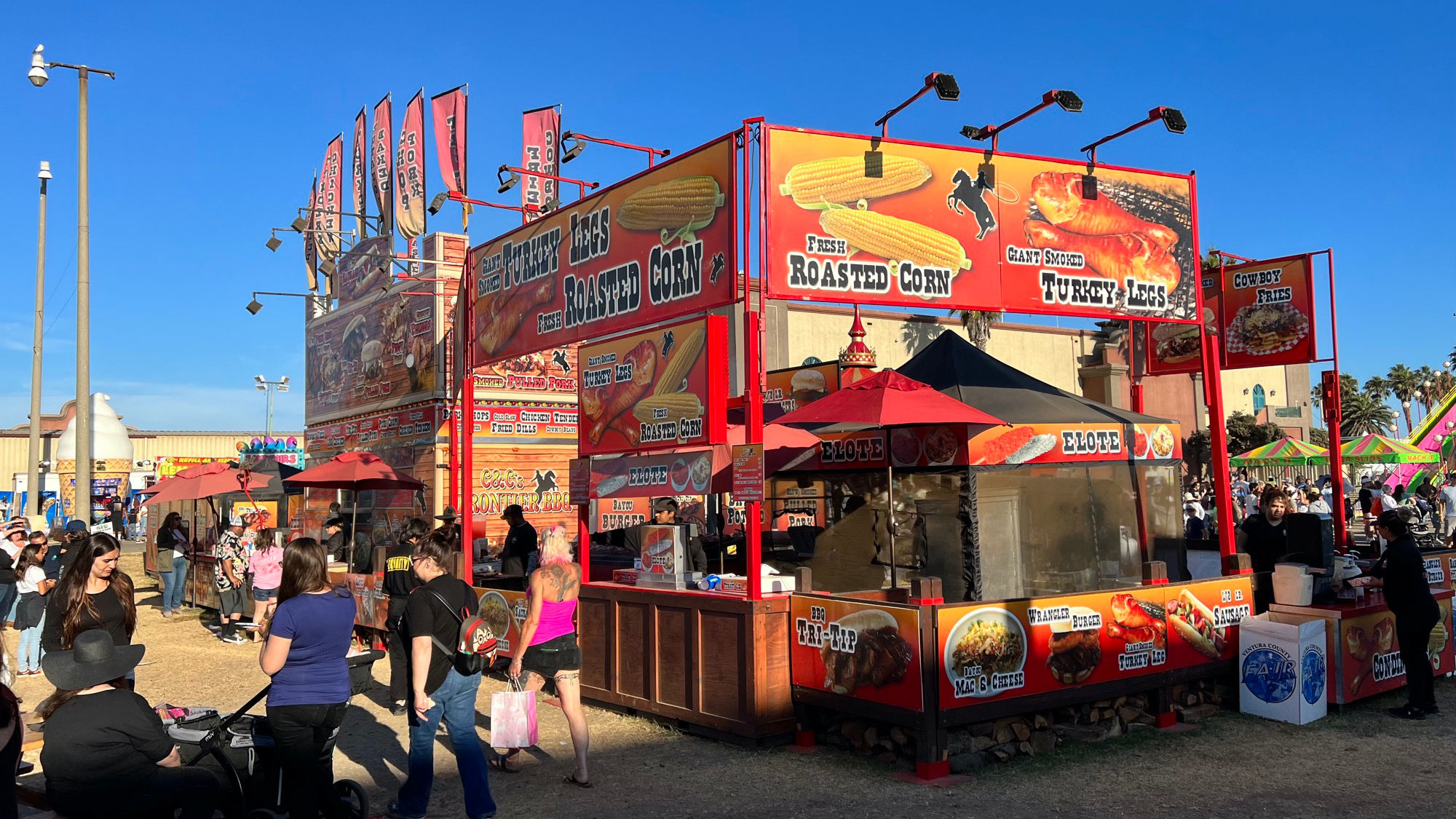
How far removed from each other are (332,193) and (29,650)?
14.8m

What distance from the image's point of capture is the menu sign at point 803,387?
16953mm

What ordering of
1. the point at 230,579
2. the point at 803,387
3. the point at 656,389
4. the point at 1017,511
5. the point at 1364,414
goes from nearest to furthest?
1. the point at 656,389
2. the point at 1017,511
3. the point at 230,579
4. the point at 803,387
5. the point at 1364,414

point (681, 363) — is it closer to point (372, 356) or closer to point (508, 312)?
point (508, 312)

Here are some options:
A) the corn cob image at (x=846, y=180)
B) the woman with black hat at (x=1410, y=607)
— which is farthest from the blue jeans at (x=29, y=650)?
the woman with black hat at (x=1410, y=607)

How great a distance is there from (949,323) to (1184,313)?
99.9 feet

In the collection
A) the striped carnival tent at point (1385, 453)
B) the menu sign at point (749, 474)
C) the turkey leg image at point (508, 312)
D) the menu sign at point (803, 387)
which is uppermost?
the turkey leg image at point (508, 312)

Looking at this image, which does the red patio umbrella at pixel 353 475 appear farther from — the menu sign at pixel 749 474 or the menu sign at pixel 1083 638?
the menu sign at pixel 1083 638

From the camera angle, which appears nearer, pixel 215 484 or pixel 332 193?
pixel 215 484

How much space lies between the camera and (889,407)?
898cm

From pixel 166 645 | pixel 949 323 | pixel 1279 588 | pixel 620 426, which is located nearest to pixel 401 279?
pixel 166 645

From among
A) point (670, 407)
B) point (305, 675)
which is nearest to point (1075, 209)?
point (670, 407)

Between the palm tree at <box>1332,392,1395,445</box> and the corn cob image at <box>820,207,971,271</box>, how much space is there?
74.5 metres

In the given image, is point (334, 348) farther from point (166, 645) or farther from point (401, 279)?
point (166, 645)

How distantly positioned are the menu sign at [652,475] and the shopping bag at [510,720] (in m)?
2.37
